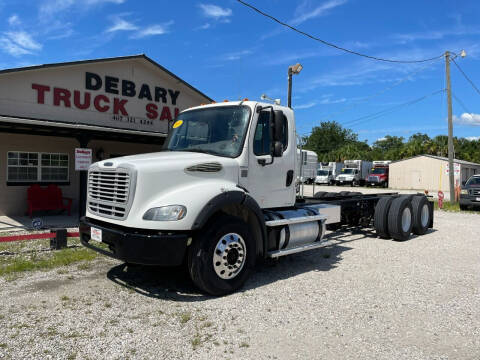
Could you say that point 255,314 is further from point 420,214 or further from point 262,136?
point 420,214

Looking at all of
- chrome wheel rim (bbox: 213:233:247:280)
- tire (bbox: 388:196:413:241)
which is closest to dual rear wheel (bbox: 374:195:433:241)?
tire (bbox: 388:196:413:241)

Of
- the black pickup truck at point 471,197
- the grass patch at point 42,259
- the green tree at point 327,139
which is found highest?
the green tree at point 327,139

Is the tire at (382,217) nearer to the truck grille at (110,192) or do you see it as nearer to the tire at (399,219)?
the tire at (399,219)

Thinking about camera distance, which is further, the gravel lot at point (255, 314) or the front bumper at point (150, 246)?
the front bumper at point (150, 246)

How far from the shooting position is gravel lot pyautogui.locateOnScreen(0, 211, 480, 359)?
3.43 metres

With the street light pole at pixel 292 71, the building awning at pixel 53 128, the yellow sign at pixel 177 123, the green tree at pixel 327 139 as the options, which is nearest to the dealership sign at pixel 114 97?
the building awning at pixel 53 128

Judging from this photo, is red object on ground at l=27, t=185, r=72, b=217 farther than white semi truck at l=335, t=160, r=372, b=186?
No

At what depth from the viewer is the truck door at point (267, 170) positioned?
532cm

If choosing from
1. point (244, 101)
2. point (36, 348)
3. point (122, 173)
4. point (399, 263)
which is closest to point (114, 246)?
point (122, 173)

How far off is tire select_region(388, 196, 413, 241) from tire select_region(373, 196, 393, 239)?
3.4 inches

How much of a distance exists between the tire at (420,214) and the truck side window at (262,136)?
18.9 feet

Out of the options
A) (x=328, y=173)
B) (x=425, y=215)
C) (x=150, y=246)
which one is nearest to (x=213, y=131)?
(x=150, y=246)

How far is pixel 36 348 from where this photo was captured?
335 centimetres

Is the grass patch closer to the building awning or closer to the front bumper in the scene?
the front bumper
